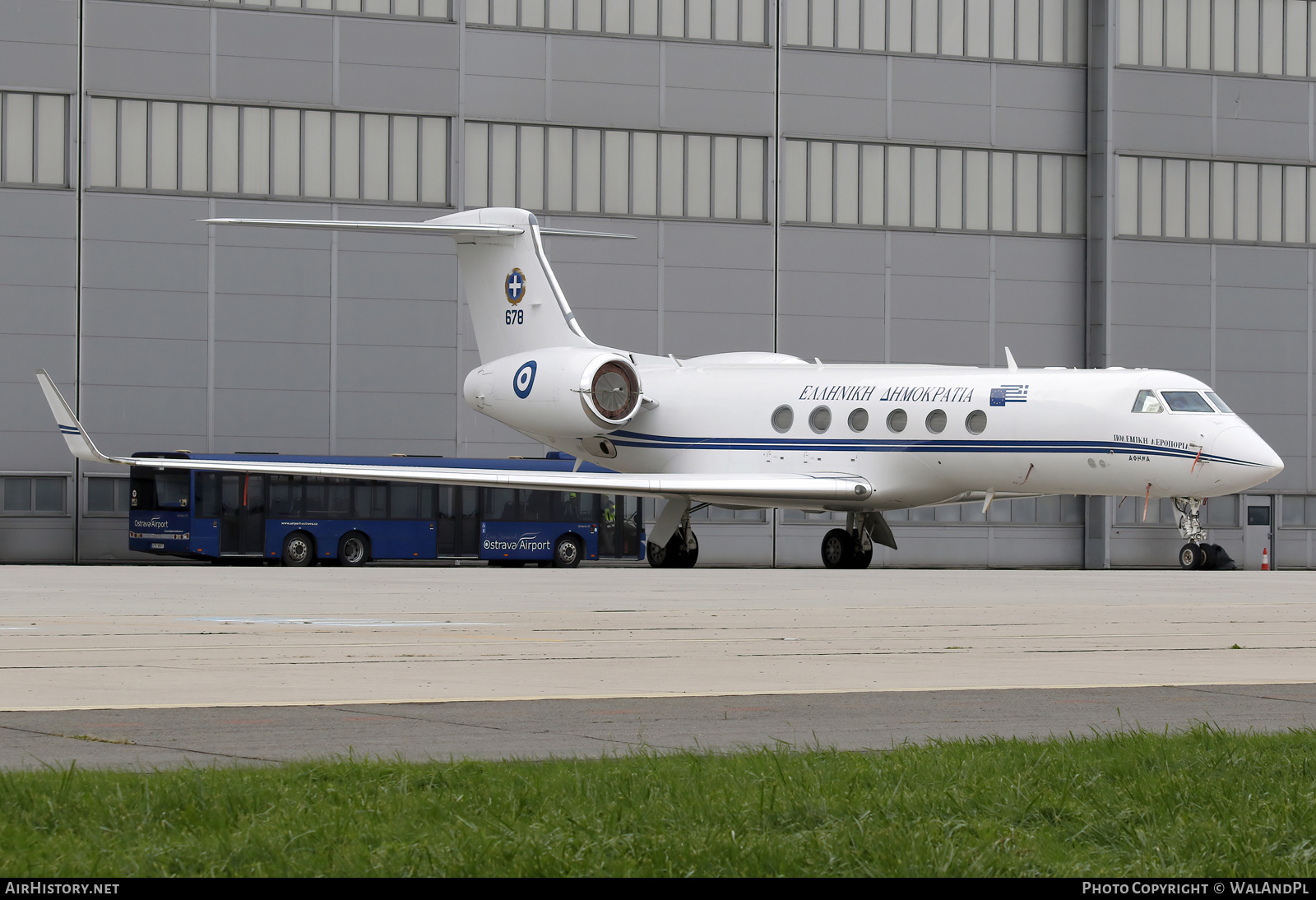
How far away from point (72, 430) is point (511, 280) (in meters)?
8.84

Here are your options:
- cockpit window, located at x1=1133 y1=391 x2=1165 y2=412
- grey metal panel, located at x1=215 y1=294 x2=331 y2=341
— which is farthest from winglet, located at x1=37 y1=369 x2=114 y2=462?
cockpit window, located at x1=1133 y1=391 x2=1165 y2=412

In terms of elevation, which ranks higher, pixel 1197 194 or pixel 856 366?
pixel 1197 194

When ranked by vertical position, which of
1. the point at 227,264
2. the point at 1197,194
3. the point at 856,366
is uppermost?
the point at 1197,194

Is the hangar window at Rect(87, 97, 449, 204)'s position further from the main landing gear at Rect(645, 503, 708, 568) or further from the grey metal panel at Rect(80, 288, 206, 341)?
the main landing gear at Rect(645, 503, 708, 568)

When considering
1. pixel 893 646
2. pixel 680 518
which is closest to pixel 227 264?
pixel 680 518

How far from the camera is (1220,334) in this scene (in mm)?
45969

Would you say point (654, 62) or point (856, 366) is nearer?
point (856, 366)

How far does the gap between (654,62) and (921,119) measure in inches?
286

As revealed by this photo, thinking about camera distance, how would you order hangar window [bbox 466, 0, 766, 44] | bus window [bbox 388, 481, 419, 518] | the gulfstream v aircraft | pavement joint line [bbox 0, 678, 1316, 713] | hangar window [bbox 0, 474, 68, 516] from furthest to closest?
hangar window [bbox 466, 0, 766, 44]
hangar window [bbox 0, 474, 68, 516]
bus window [bbox 388, 481, 419, 518]
the gulfstream v aircraft
pavement joint line [bbox 0, 678, 1316, 713]

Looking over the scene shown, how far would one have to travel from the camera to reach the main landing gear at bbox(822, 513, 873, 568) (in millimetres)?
31781

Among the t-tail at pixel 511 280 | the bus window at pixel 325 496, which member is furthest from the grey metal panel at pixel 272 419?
the t-tail at pixel 511 280

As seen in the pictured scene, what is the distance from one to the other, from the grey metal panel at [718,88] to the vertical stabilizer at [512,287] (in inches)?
402

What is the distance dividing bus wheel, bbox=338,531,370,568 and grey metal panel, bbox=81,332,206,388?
18.3 ft
